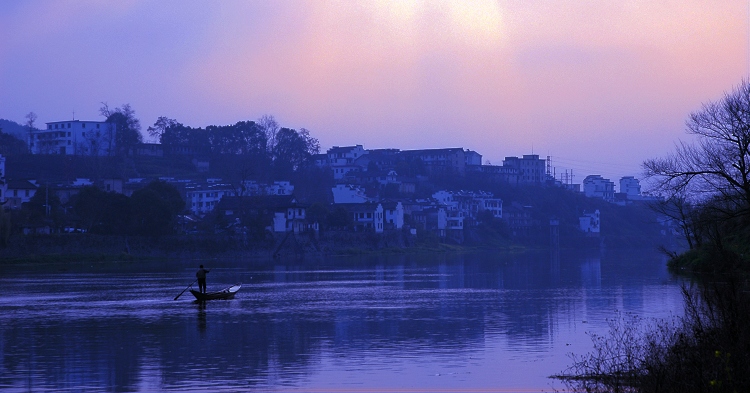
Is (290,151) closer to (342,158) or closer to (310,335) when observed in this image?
(342,158)

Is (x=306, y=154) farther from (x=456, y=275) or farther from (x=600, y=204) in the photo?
(x=456, y=275)

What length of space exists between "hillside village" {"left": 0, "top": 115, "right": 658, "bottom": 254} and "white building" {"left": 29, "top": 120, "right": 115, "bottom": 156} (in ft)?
0.54

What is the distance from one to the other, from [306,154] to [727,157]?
134794 millimetres

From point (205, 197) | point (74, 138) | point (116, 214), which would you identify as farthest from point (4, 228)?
point (74, 138)

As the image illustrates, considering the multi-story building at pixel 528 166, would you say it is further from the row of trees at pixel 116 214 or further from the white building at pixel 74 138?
the row of trees at pixel 116 214

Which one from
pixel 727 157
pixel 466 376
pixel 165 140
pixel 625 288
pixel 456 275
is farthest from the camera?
pixel 165 140

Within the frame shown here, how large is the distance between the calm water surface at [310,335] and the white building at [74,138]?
104m

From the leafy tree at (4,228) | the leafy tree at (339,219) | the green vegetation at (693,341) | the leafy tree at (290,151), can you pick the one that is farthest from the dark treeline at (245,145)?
the green vegetation at (693,341)

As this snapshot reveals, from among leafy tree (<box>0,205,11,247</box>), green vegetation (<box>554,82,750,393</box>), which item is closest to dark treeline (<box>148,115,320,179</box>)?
leafy tree (<box>0,205,11,247</box>)

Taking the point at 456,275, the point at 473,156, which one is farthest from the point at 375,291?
the point at 473,156

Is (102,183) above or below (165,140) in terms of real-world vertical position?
below

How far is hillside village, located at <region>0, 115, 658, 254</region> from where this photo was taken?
105438 millimetres

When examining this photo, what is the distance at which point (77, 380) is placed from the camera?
18016mm

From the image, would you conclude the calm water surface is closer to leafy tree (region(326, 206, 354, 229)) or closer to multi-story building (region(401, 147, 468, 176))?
leafy tree (region(326, 206, 354, 229))
